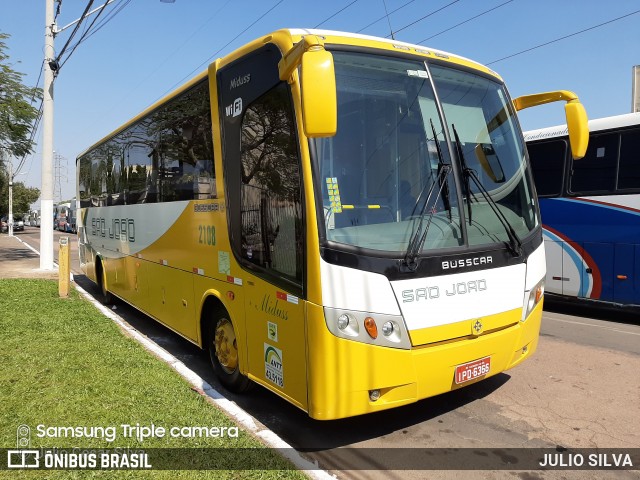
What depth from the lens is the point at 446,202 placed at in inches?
157

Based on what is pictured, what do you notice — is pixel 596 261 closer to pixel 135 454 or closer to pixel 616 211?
pixel 616 211

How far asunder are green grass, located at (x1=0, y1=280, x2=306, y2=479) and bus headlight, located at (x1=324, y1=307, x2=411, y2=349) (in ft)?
3.27

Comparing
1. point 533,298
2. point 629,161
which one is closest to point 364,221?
point 533,298

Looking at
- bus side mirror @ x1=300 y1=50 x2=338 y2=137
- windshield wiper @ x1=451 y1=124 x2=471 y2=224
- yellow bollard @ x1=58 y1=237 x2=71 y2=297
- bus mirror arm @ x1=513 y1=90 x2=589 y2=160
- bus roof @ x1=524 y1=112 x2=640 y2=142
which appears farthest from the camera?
yellow bollard @ x1=58 y1=237 x2=71 y2=297

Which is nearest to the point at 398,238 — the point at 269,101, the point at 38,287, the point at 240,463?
the point at 269,101

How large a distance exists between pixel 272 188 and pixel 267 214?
9.3 inches

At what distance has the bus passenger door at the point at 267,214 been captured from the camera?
151 inches

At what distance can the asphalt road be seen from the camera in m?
3.96

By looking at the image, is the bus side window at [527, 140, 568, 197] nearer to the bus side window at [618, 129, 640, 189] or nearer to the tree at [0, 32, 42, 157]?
the bus side window at [618, 129, 640, 189]

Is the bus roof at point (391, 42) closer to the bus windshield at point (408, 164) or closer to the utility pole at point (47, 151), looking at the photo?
the bus windshield at point (408, 164)

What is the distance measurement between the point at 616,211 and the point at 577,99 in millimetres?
4183

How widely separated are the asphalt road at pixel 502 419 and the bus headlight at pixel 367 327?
0.95 metres

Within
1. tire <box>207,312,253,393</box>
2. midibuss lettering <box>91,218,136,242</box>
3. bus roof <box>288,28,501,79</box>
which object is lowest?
tire <box>207,312,253,393</box>

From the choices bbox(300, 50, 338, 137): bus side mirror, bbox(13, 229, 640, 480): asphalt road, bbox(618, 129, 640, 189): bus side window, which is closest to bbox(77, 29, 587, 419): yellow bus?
bbox(300, 50, 338, 137): bus side mirror
